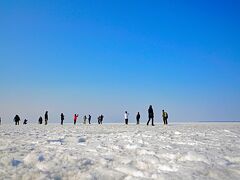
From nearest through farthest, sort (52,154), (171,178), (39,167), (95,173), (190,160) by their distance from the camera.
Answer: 1. (171,178)
2. (95,173)
3. (39,167)
4. (190,160)
5. (52,154)

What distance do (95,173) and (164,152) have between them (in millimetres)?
2037

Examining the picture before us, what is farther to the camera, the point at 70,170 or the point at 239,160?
the point at 239,160

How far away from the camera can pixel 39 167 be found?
4020 millimetres

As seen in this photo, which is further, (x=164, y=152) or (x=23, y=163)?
(x=164, y=152)

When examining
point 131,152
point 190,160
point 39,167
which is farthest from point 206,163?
point 39,167

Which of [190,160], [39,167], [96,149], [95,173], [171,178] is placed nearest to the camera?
[171,178]

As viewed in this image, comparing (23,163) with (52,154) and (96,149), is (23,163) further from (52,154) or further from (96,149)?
(96,149)

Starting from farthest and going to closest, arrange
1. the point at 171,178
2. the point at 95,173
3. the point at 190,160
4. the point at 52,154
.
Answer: the point at 52,154
the point at 190,160
the point at 95,173
the point at 171,178

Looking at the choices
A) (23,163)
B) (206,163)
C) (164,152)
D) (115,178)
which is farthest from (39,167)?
(206,163)

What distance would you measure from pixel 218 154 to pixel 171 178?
2.07 m

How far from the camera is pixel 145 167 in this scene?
13.2 feet

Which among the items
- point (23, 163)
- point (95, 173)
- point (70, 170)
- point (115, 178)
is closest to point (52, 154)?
point (23, 163)

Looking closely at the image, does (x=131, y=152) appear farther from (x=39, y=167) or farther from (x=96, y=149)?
(x=39, y=167)

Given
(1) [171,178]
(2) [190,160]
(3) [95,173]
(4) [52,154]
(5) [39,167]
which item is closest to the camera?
(1) [171,178]
